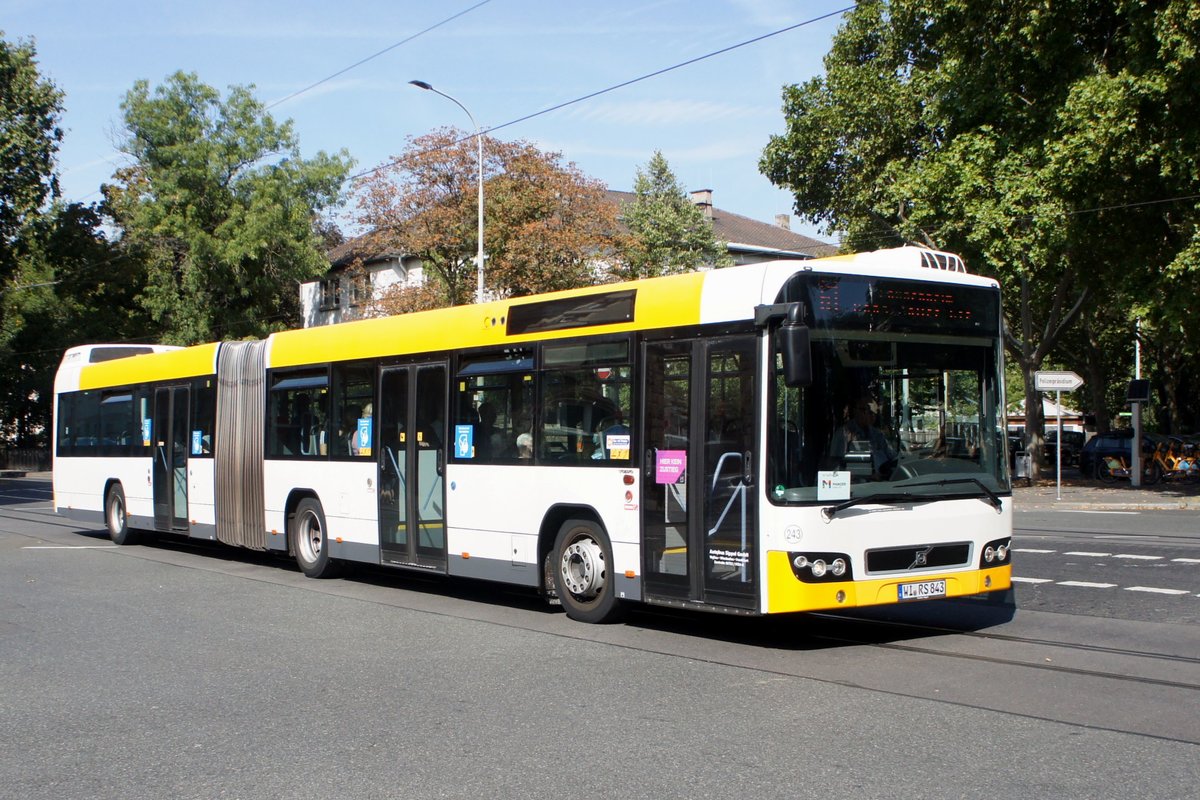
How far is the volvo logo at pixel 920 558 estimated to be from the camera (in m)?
8.86

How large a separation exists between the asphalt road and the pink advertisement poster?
130cm

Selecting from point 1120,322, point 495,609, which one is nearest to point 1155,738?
point 495,609

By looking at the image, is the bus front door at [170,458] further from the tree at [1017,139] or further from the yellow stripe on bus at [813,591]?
the tree at [1017,139]

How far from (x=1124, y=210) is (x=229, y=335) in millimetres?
37506

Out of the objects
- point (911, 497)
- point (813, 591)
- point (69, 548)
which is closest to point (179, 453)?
point (69, 548)

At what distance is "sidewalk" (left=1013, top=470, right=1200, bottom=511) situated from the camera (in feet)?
84.0

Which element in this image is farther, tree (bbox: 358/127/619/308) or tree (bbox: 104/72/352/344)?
tree (bbox: 104/72/352/344)

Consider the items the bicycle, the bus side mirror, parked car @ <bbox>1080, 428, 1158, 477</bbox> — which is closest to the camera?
the bus side mirror

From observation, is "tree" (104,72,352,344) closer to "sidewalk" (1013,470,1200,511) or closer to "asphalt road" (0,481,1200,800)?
"sidewalk" (1013,470,1200,511)

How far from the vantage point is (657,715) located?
697 cm

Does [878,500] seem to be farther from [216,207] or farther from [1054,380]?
[216,207]

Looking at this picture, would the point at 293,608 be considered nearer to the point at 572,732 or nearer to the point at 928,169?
the point at 572,732

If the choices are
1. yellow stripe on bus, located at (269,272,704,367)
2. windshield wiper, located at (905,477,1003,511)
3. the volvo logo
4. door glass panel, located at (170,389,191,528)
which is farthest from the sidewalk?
the volvo logo

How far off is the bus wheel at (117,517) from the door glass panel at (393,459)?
778 centimetres
